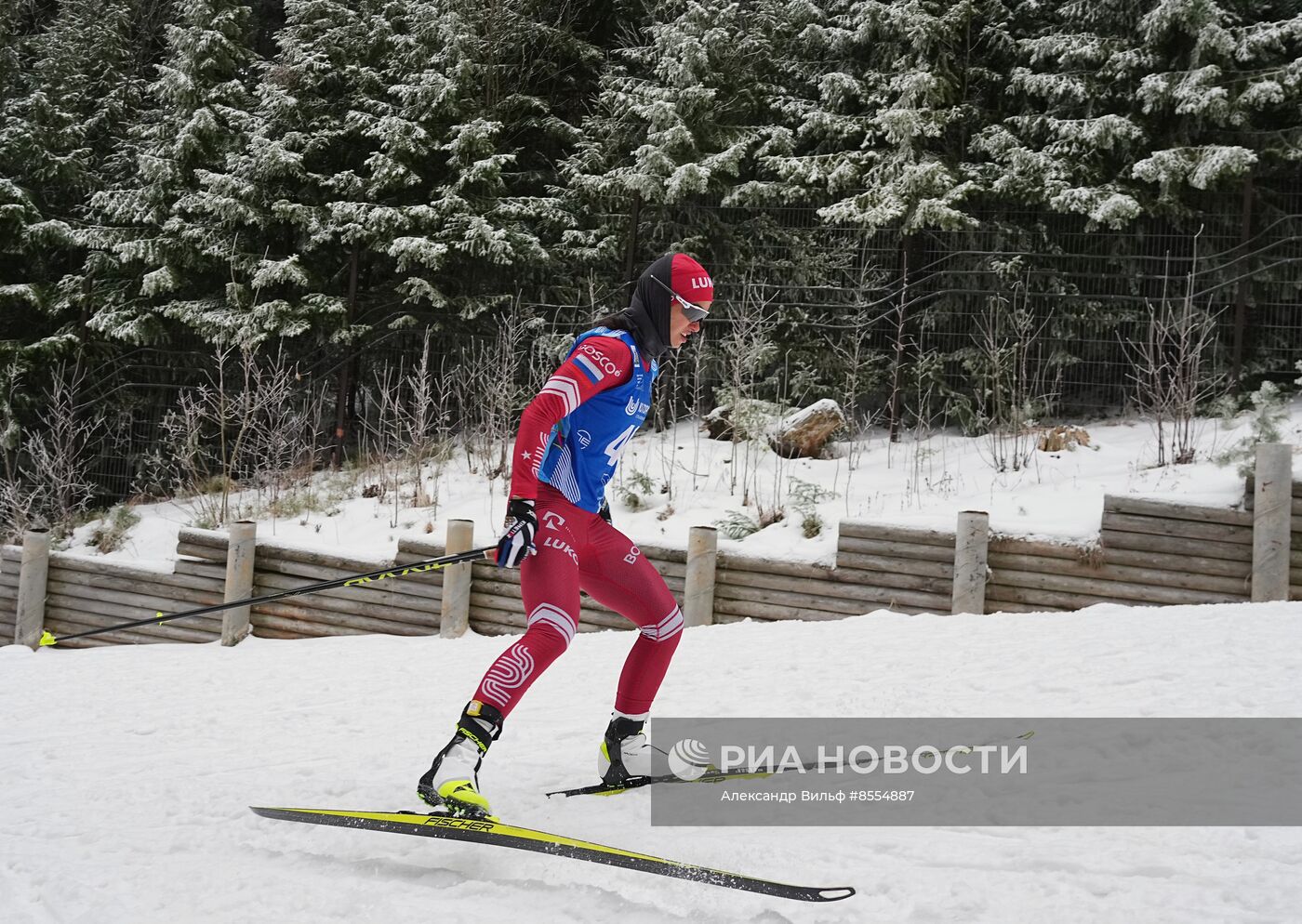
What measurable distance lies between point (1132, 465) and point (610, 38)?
11.0 metres

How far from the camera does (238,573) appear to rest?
7.85 meters

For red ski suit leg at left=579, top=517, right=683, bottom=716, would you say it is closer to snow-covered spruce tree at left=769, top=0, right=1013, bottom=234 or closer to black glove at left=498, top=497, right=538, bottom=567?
black glove at left=498, top=497, right=538, bottom=567

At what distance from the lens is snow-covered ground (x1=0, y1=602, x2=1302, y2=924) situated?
2.66 m

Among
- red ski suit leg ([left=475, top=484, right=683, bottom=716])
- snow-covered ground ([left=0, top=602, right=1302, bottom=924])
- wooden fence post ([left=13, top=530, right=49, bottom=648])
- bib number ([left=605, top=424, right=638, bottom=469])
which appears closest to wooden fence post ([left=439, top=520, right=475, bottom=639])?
snow-covered ground ([left=0, top=602, right=1302, bottom=924])

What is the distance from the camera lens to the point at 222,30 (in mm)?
14391

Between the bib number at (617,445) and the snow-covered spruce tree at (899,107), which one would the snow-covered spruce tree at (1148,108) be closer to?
the snow-covered spruce tree at (899,107)

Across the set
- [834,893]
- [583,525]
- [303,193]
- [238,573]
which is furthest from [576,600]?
[303,193]

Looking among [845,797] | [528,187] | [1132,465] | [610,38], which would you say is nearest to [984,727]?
[845,797]

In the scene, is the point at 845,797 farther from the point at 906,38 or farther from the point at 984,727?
the point at 906,38

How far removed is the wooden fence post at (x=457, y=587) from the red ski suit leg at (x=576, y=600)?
3.62m

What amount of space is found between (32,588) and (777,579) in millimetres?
6387

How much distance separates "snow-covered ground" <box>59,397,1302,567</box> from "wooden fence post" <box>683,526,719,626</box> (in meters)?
0.18

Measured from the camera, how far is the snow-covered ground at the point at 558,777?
8.71 ft

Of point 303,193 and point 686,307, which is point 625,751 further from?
point 303,193
